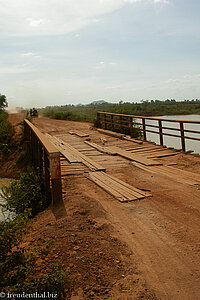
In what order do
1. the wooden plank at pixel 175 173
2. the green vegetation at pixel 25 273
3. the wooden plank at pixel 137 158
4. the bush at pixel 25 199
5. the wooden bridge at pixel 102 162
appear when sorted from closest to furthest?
the green vegetation at pixel 25 273 < the wooden bridge at pixel 102 162 < the bush at pixel 25 199 < the wooden plank at pixel 175 173 < the wooden plank at pixel 137 158

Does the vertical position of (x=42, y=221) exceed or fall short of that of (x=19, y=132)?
it falls short

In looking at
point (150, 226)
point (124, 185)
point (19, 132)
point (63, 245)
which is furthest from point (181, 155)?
point (19, 132)

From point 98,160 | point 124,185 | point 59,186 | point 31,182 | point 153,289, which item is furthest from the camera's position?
point 98,160

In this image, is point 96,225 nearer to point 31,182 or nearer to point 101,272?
point 101,272

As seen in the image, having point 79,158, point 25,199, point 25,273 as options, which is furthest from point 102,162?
point 25,273

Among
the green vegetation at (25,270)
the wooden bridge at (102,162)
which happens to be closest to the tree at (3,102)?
the wooden bridge at (102,162)

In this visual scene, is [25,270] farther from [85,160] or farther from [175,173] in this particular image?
[85,160]

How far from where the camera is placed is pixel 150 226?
149 inches

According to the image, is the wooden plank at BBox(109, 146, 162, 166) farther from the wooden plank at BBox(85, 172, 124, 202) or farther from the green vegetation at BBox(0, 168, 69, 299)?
the green vegetation at BBox(0, 168, 69, 299)

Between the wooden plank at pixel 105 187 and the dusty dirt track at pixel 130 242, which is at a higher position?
the wooden plank at pixel 105 187

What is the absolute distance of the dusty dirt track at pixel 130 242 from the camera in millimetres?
2561

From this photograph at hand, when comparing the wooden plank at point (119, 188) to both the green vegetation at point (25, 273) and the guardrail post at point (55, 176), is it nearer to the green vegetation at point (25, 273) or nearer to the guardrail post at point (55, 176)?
the guardrail post at point (55, 176)

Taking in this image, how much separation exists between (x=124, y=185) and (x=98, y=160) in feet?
9.18

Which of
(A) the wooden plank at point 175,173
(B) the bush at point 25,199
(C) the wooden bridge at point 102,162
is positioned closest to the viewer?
(C) the wooden bridge at point 102,162
